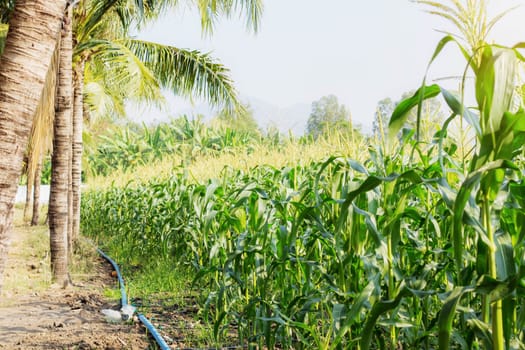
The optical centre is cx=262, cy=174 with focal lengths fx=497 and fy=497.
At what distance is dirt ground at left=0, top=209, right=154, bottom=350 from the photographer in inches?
175

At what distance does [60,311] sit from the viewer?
19.7 feet

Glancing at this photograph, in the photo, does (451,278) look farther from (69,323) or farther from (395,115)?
(69,323)

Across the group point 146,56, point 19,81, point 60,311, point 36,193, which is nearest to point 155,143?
point 36,193

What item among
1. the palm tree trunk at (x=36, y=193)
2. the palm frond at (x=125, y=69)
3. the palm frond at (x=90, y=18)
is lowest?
the palm tree trunk at (x=36, y=193)

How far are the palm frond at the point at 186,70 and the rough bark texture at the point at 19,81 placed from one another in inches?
332

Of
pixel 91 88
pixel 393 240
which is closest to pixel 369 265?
pixel 393 240

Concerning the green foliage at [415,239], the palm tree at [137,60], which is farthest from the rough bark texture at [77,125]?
the green foliage at [415,239]

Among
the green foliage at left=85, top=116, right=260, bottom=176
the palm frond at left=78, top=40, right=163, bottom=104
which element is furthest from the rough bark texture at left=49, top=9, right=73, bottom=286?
the green foliage at left=85, top=116, right=260, bottom=176

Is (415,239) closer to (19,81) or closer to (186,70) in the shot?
(19,81)

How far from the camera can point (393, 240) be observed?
2.20 meters

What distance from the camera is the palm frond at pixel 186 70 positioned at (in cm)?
1191

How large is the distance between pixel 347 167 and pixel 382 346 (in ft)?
3.24

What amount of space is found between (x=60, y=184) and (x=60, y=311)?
231 cm

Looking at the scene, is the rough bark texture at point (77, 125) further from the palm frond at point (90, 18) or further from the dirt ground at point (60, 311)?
the dirt ground at point (60, 311)
